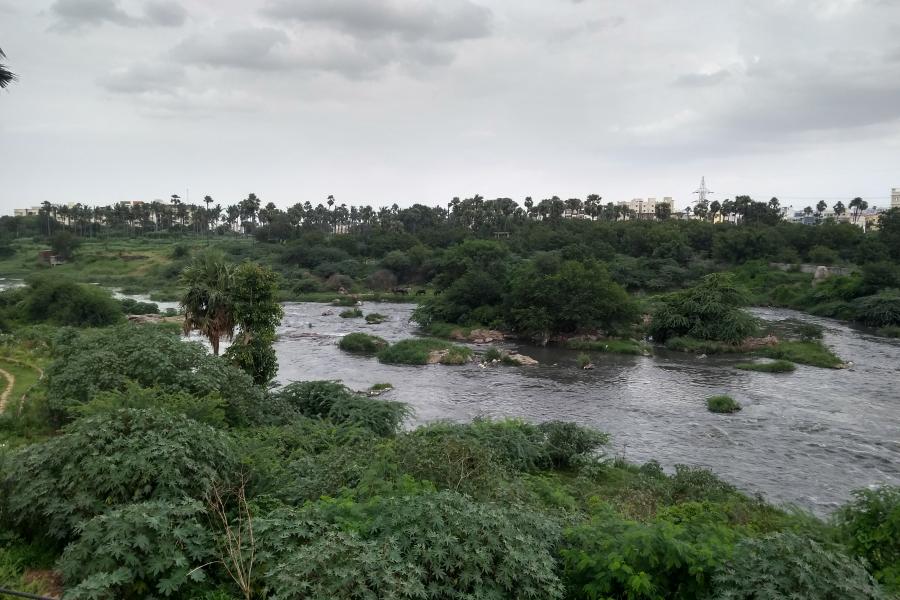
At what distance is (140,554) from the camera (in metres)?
7.16

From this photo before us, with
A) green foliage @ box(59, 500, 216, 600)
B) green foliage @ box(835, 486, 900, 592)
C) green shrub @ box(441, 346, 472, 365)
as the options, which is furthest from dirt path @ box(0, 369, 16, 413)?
green shrub @ box(441, 346, 472, 365)

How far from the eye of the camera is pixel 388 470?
33.3ft

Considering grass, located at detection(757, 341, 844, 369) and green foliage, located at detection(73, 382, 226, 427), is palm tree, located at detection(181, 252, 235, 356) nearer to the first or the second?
green foliage, located at detection(73, 382, 226, 427)

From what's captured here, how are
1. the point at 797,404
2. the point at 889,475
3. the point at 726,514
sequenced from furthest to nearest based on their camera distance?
the point at 797,404 → the point at 889,475 → the point at 726,514

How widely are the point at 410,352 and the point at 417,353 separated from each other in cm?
55

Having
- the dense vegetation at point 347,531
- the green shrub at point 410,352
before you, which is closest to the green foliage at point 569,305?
the green shrub at point 410,352

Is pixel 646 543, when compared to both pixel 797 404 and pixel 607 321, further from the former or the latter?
pixel 607 321

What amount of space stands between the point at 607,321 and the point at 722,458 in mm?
25844

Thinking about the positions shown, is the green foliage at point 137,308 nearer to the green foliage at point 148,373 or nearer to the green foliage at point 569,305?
the green foliage at point 569,305

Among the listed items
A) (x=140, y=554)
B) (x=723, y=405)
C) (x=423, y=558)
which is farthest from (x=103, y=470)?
(x=723, y=405)

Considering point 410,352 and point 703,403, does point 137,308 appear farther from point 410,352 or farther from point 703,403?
point 703,403

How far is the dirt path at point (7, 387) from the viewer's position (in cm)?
1796

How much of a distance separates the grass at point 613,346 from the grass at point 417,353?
356 inches

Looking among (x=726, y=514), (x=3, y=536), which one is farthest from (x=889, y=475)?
(x=3, y=536)
